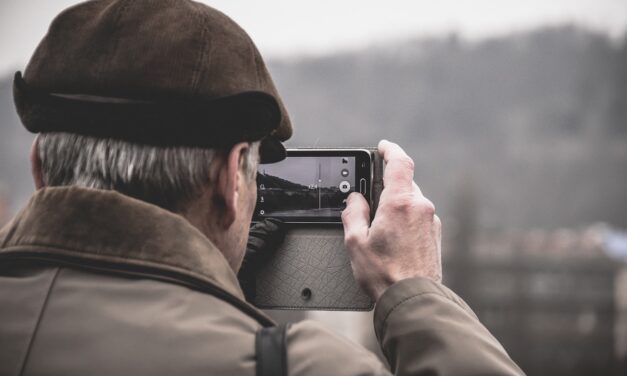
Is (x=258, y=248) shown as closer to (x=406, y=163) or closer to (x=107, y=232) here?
(x=406, y=163)

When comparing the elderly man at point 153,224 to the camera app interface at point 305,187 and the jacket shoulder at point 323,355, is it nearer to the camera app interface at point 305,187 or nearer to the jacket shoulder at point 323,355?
the jacket shoulder at point 323,355

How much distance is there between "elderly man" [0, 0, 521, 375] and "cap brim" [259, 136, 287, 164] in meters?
0.09

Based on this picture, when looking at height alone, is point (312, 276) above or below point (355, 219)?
below

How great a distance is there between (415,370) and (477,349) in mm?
93

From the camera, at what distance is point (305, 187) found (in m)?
1.43

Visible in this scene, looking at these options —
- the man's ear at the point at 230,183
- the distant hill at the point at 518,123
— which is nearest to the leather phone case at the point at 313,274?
the man's ear at the point at 230,183

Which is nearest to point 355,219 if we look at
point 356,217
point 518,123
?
point 356,217

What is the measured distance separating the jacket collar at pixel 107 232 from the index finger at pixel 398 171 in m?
0.42

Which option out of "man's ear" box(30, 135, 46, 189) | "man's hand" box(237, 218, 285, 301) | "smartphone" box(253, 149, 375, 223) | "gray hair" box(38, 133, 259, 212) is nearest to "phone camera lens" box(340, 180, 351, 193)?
"smartphone" box(253, 149, 375, 223)

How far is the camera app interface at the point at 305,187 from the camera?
1.42 m

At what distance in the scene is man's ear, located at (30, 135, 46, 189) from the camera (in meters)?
1.02

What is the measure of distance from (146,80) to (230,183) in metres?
0.18

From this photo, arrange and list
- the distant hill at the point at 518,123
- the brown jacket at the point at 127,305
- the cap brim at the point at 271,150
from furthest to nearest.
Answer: the distant hill at the point at 518,123 → the cap brim at the point at 271,150 → the brown jacket at the point at 127,305

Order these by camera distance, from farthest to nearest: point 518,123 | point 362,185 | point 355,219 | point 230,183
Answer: point 518,123 → point 362,185 → point 355,219 → point 230,183
